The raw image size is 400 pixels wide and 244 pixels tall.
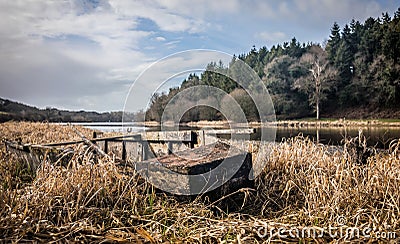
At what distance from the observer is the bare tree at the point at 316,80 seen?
34094 millimetres

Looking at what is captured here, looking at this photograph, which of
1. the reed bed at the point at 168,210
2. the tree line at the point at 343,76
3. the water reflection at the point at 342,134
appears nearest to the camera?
the reed bed at the point at 168,210

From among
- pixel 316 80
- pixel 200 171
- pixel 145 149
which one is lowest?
pixel 145 149

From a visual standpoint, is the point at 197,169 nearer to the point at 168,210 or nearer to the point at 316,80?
the point at 168,210

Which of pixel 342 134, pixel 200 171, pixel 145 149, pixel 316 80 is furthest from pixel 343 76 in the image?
pixel 200 171

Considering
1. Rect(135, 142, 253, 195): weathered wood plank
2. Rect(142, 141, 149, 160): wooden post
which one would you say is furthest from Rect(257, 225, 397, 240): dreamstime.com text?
Rect(142, 141, 149, 160): wooden post

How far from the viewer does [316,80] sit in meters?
34.5

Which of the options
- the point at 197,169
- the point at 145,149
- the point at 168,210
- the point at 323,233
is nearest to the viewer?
the point at 323,233
